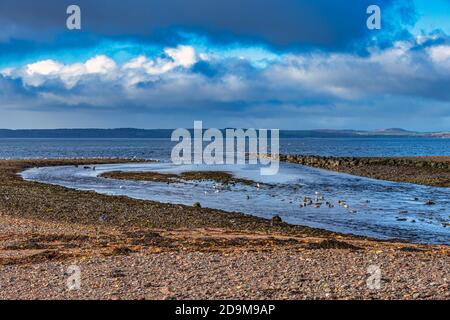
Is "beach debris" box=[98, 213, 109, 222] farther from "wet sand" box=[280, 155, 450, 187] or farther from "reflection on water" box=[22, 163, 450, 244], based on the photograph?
"wet sand" box=[280, 155, 450, 187]

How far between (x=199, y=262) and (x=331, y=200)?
2448 cm

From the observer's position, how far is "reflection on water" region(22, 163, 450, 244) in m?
26.7

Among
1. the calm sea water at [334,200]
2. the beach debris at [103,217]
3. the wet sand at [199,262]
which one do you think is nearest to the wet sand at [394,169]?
the calm sea water at [334,200]

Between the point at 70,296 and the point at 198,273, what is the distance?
128 inches

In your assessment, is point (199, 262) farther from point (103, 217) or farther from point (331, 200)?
point (331, 200)

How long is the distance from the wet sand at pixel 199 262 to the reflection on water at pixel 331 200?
4.03 metres

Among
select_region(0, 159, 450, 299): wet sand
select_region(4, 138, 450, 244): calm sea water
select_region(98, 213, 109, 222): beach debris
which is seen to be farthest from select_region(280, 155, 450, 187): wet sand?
select_region(0, 159, 450, 299): wet sand

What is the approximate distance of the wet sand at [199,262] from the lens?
11.6 m

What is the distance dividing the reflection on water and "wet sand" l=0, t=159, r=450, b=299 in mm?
4026

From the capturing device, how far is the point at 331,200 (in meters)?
37.7

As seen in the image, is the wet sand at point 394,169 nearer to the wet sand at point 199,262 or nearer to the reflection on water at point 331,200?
the reflection on water at point 331,200

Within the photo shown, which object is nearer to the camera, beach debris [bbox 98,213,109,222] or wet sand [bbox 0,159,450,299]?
wet sand [bbox 0,159,450,299]
